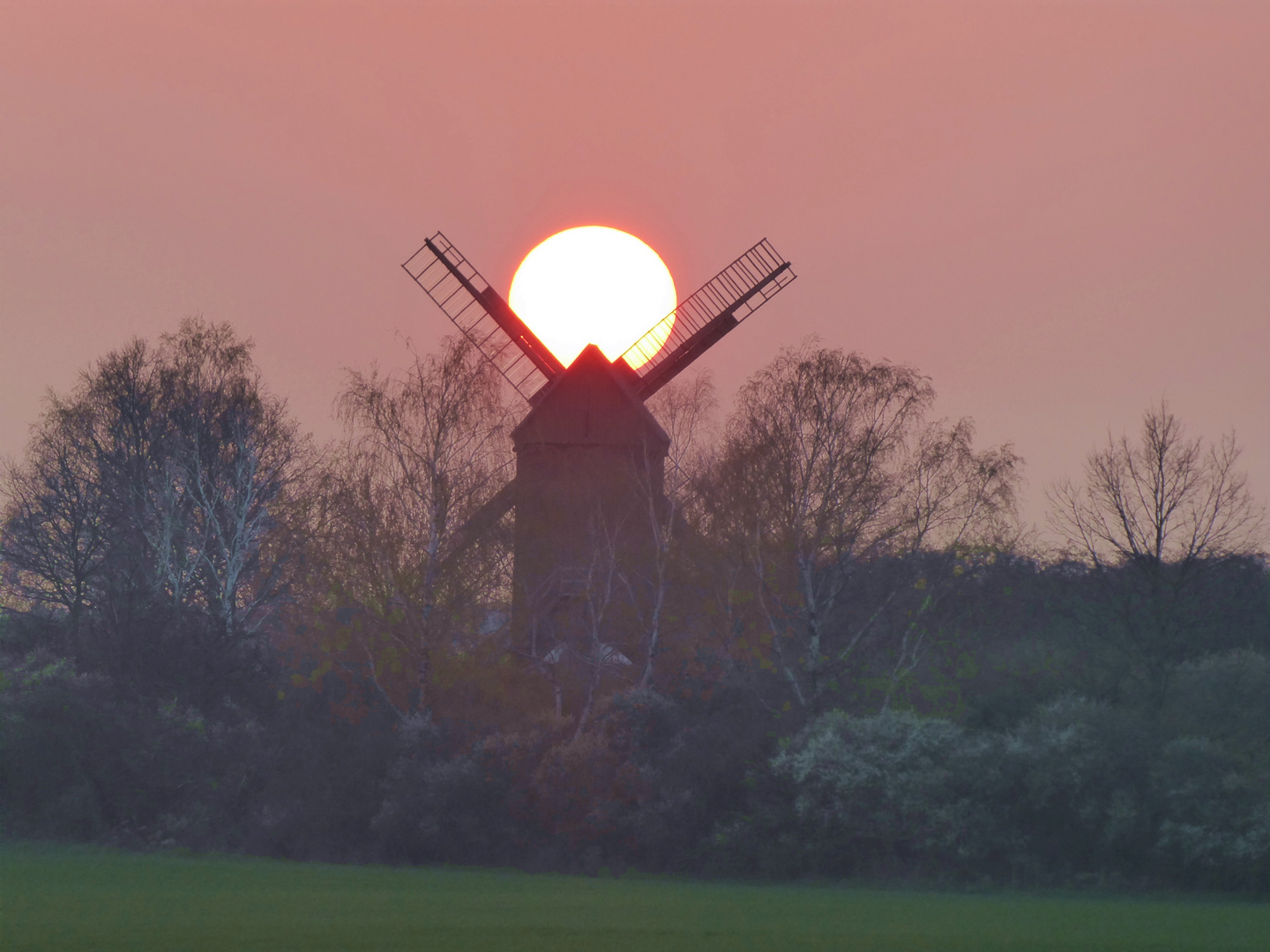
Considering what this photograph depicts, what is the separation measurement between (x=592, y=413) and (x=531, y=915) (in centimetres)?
1899

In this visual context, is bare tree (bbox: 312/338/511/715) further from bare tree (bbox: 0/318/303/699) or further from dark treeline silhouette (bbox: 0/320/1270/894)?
bare tree (bbox: 0/318/303/699)

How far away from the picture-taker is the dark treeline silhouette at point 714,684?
2805 cm

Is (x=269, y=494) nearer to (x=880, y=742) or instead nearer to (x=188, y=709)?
(x=188, y=709)

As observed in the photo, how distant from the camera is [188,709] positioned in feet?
113

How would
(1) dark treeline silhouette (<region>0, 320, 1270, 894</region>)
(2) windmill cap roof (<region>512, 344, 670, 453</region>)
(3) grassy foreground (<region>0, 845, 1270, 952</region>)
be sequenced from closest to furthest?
(3) grassy foreground (<region>0, 845, 1270, 952</region>)
(1) dark treeline silhouette (<region>0, 320, 1270, 894</region>)
(2) windmill cap roof (<region>512, 344, 670, 453</region>)

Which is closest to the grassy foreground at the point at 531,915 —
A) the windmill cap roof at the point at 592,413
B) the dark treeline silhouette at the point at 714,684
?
the dark treeline silhouette at the point at 714,684

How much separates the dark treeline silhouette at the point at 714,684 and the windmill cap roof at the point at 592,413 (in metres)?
1.66

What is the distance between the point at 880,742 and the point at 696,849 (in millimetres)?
4353

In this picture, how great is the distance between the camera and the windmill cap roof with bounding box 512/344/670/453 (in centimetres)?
3850

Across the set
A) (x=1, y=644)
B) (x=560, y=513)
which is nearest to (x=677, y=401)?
(x=560, y=513)

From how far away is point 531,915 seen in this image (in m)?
22.0

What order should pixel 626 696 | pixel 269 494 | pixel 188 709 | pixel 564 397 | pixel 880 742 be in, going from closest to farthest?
1. pixel 880 742
2. pixel 626 696
3. pixel 188 709
4. pixel 564 397
5. pixel 269 494

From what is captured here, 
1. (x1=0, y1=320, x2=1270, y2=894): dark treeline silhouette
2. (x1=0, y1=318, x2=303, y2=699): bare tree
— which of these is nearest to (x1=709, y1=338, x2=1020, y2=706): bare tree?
(x1=0, y1=320, x2=1270, y2=894): dark treeline silhouette

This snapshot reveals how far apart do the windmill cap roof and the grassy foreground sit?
13.3 meters
